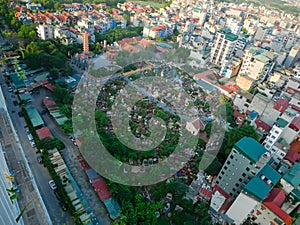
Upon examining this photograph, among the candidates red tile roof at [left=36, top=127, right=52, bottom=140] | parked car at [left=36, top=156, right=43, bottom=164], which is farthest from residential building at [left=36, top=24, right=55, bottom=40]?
parked car at [left=36, top=156, right=43, bottom=164]

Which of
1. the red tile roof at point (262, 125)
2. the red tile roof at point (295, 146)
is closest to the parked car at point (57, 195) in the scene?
the red tile roof at point (262, 125)

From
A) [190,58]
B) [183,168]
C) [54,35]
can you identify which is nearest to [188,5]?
[190,58]

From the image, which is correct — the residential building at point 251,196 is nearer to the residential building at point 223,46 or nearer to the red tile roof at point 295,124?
the red tile roof at point 295,124

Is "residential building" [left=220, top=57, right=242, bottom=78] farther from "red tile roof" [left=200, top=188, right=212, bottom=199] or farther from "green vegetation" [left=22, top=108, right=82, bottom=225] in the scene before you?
"green vegetation" [left=22, top=108, right=82, bottom=225]

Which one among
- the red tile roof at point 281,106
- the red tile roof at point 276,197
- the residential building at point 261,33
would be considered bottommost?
the red tile roof at point 276,197

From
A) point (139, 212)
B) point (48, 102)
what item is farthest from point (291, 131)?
point (48, 102)

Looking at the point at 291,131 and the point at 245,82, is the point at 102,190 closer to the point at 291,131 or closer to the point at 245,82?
the point at 291,131

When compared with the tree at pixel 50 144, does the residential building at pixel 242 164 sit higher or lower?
higher
